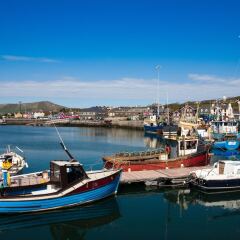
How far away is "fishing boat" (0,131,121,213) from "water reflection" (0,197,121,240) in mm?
408

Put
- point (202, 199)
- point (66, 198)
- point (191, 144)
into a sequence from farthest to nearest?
point (191, 144) < point (202, 199) < point (66, 198)

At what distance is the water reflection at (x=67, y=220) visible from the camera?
2022cm

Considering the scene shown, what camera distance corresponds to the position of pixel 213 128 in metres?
69.1

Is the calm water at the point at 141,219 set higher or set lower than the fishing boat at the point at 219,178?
lower

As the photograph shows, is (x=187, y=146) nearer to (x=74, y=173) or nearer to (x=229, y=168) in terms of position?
(x=229, y=168)

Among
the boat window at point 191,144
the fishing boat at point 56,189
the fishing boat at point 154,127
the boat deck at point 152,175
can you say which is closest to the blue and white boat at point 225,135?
the boat window at point 191,144

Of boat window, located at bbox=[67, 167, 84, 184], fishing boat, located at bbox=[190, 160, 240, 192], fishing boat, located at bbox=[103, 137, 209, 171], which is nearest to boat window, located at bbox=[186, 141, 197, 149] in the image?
fishing boat, located at bbox=[103, 137, 209, 171]

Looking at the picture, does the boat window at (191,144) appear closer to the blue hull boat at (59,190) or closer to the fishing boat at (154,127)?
the blue hull boat at (59,190)

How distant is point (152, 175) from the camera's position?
28.8 metres

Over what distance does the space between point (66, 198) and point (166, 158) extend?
12621mm

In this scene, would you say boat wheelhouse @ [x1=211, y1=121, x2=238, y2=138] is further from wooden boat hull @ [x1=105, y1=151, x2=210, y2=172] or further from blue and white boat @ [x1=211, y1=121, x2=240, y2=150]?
wooden boat hull @ [x1=105, y1=151, x2=210, y2=172]

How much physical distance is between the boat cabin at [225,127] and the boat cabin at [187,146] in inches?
1269

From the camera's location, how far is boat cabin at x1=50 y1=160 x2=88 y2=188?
22406 mm

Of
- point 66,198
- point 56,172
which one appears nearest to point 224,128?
point 56,172
